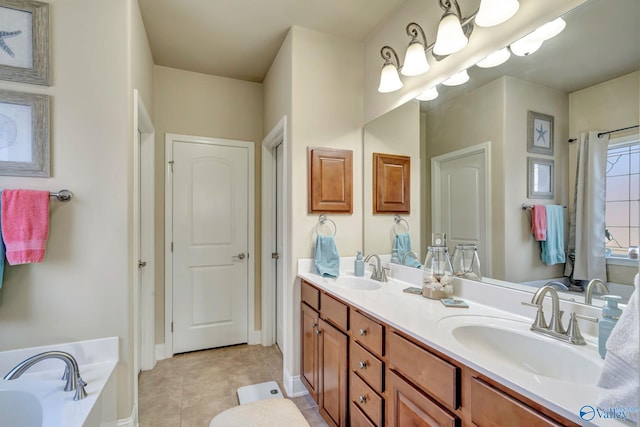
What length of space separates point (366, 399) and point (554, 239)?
3.54 ft

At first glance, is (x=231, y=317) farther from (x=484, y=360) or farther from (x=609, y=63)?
(x=609, y=63)

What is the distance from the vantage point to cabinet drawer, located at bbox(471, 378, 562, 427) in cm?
71

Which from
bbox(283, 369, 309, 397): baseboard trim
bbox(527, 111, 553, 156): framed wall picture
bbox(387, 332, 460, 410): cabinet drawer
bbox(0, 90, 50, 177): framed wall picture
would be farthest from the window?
bbox(0, 90, 50, 177): framed wall picture

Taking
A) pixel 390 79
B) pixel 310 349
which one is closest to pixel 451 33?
pixel 390 79

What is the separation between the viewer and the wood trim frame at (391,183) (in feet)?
6.86

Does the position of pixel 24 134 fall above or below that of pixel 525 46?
below

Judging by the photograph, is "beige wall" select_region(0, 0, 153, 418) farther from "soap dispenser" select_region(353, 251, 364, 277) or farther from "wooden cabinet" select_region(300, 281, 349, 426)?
"soap dispenser" select_region(353, 251, 364, 277)

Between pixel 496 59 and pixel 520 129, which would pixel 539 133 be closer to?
pixel 520 129

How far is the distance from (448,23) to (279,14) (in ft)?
3.95

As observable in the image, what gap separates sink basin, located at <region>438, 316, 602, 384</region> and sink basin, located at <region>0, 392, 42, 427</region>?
5.95 ft

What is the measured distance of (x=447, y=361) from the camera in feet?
3.10

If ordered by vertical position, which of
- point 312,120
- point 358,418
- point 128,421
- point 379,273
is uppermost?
point 312,120

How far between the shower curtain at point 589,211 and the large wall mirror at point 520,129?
0.03 metres

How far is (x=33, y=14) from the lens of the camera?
59.5 inches
